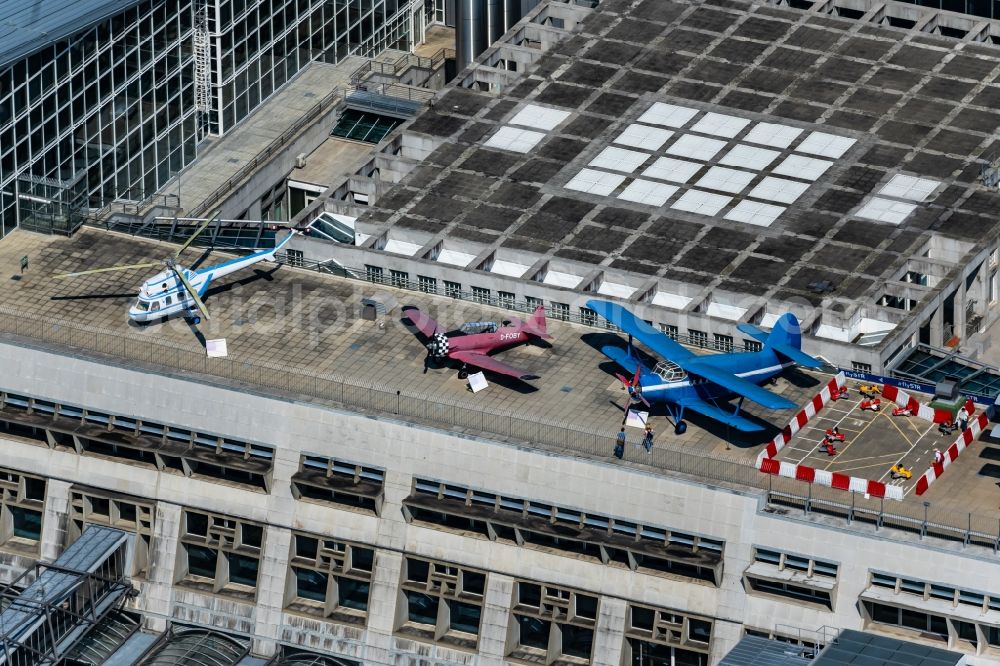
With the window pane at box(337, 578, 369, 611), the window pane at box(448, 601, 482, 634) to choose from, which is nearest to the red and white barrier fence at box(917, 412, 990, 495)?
the window pane at box(448, 601, 482, 634)

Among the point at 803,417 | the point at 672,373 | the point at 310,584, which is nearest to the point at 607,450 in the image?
the point at 672,373

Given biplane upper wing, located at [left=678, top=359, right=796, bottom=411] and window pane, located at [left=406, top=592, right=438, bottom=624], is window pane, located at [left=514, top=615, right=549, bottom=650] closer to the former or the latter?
window pane, located at [left=406, top=592, right=438, bottom=624]

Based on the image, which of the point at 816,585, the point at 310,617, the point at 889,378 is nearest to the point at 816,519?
the point at 816,585

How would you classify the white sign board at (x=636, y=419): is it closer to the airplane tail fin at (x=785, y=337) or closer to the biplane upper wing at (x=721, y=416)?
the biplane upper wing at (x=721, y=416)

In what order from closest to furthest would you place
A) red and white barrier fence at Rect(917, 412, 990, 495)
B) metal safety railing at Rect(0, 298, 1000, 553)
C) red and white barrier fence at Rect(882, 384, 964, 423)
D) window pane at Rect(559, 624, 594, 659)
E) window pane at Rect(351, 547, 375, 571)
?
metal safety railing at Rect(0, 298, 1000, 553) → red and white barrier fence at Rect(917, 412, 990, 495) → window pane at Rect(559, 624, 594, 659) → red and white barrier fence at Rect(882, 384, 964, 423) → window pane at Rect(351, 547, 375, 571)

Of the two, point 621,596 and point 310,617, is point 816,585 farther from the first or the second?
point 310,617

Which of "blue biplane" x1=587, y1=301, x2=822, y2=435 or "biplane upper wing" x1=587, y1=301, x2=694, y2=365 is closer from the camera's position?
"blue biplane" x1=587, y1=301, x2=822, y2=435

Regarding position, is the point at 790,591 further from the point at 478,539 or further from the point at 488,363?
the point at 488,363
